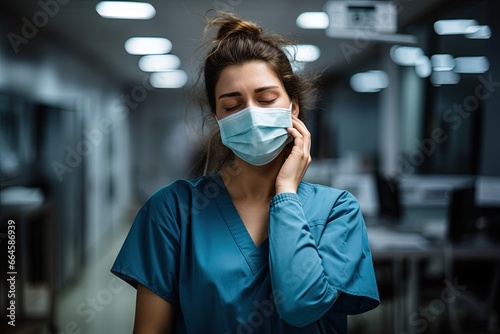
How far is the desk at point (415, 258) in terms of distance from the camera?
7.91 feet

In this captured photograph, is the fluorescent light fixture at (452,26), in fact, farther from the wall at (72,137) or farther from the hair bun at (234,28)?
the wall at (72,137)

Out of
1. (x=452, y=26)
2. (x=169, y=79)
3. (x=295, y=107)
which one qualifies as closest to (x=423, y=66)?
(x=452, y=26)

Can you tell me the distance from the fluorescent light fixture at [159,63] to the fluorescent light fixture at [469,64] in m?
2.30

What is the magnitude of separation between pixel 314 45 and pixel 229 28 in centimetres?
339

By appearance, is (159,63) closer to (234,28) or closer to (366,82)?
(366,82)

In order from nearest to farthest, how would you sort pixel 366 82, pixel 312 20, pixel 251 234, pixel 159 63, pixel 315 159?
pixel 251 234, pixel 312 20, pixel 159 63, pixel 315 159, pixel 366 82

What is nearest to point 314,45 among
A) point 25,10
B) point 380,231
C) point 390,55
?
point 390,55

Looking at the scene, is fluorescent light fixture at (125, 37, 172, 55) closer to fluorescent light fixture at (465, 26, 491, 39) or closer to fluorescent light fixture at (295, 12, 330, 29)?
fluorescent light fixture at (295, 12, 330, 29)

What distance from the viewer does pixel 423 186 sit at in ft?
10.7

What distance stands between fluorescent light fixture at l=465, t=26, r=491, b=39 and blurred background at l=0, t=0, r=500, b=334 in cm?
1

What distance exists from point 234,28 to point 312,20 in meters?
2.61

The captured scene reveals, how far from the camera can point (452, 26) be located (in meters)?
3.25

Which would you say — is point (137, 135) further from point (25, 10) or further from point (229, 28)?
point (229, 28)

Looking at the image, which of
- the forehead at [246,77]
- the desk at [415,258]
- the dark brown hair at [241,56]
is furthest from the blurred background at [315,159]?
the forehead at [246,77]
